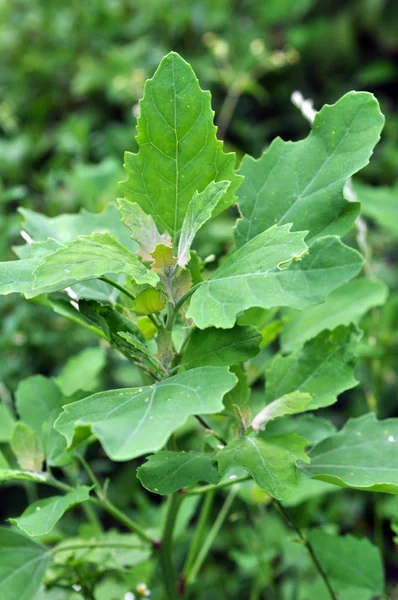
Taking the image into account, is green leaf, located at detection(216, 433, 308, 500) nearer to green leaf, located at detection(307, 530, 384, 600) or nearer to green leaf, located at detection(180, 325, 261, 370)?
green leaf, located at detection(180, 325, 261, 370)

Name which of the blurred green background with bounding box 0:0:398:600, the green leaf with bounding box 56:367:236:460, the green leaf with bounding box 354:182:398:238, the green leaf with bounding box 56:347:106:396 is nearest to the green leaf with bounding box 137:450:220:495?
the green leaf with bounding box 56:367:236:460

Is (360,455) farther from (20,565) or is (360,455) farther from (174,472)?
(20,565)

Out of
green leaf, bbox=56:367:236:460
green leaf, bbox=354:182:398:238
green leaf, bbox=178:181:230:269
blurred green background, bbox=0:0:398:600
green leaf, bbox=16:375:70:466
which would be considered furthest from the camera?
blurred green background, bbox=0:0:398:600

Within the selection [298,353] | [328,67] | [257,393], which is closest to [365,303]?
[298,353]

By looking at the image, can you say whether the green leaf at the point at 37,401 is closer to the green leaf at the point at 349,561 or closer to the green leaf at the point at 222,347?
the green leaf at the point at 222,347

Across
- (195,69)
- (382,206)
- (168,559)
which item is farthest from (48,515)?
(195,69)
